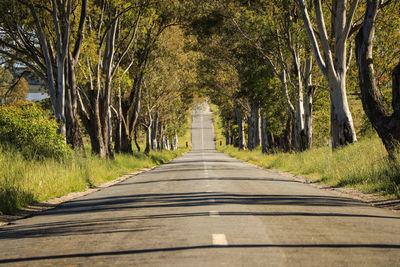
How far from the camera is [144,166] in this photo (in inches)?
1350

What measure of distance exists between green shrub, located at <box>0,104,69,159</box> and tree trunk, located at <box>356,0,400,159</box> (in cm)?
1080

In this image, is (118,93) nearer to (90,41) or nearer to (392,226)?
(90,41)

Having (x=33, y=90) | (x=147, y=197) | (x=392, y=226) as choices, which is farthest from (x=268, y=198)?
(x=33, y=90)

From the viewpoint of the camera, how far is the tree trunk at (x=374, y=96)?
14.4 meters

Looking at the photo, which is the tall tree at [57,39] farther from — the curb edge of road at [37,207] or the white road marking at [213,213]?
the white road marking at [213,213]

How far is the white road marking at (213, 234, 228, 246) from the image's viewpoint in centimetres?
676

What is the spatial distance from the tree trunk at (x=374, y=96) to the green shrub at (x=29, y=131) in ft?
35.4

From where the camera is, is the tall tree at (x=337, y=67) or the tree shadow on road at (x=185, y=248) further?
the tall tree at (x=337, y=67)

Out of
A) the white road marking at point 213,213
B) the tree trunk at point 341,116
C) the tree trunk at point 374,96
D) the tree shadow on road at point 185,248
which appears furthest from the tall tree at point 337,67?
the tree shadow on road at point 185,248

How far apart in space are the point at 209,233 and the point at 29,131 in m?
12.8

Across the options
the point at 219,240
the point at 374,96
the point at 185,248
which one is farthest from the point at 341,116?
the point at 185,248

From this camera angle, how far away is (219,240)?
700 centimetres

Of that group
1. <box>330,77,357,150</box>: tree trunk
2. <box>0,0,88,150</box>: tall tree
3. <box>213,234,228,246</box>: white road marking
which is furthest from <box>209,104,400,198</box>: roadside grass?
<box>0,0,88,150</box>: tall tree

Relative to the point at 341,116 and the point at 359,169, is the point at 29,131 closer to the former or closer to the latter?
the point at 359,169
